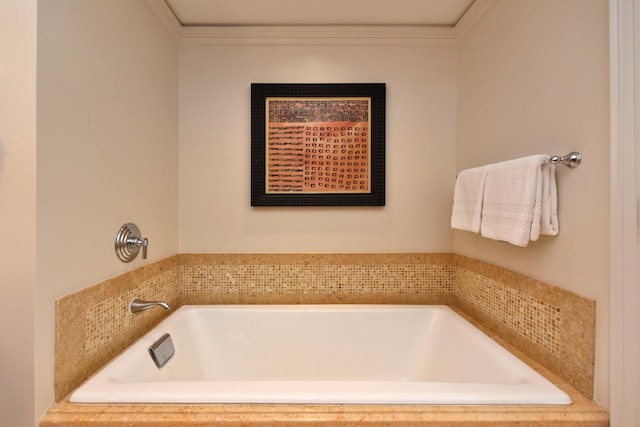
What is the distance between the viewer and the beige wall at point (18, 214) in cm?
85

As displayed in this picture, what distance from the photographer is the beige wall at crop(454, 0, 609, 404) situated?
917mm

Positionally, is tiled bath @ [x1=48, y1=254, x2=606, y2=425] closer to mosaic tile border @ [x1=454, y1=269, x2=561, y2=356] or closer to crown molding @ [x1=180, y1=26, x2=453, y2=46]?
mosaic tile border @ [x1=454, y1=269, x2=561, y2=356]

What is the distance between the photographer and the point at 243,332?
1.66m

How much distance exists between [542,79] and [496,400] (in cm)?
116

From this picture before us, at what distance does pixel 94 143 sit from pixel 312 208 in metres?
1.08

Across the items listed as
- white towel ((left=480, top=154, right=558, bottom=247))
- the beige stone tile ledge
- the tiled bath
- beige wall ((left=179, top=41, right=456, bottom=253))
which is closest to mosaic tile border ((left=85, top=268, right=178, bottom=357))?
the tiled bath

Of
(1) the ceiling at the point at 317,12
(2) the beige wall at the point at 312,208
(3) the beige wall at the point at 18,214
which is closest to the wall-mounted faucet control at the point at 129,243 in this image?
(3) the beige wall at the point at 18,214

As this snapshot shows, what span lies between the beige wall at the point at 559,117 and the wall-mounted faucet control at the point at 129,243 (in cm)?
161

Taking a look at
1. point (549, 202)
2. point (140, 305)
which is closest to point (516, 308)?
point (549, 202)

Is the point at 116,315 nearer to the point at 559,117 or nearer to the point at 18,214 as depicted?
the point at 18,214

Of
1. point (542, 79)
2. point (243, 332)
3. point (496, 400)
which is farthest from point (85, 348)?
point (542, 79)

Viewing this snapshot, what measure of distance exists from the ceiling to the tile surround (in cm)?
136

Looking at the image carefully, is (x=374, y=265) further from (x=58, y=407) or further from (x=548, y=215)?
(x=58, y=407)

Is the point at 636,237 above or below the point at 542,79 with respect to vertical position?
below
